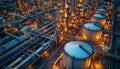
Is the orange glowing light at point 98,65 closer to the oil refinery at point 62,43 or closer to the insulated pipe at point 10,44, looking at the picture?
the oil refinery at point 62,43

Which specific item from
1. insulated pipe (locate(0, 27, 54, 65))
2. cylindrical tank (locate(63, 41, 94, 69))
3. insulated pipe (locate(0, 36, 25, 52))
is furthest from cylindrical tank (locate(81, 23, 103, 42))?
insulated pipe (locate(0, 36, 25, 52))

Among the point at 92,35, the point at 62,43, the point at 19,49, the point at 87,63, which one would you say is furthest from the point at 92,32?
the point at 19,49

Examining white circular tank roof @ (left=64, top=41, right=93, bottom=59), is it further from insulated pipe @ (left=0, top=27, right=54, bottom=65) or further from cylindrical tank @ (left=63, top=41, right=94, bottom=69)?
insulated pipe @ (left=0, top=27, right=54, bottom=65)

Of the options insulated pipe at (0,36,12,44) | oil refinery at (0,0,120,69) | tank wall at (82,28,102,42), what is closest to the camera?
oil refinery at (0,0,120,69)

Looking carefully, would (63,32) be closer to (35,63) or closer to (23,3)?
(35,63)

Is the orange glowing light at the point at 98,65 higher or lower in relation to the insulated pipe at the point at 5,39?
lower

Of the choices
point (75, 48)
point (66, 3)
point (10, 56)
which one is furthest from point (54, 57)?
point (66, 3)

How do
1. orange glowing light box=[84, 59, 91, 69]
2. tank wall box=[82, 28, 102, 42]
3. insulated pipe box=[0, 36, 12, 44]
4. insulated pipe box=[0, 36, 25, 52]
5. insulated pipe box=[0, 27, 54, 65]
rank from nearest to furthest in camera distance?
orange glowing light box=[84, 59, 91, 69], insulated pipe box=[0, 27, 54, 65], insulated pipe box=[0, 36, 25, 52], tank wall box=[82, 28, 102, 42], insulated pipe box=[0, 36, 12, 44]

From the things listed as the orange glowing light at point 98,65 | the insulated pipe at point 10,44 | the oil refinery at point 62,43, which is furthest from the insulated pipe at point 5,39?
the orange glowing light at point 98,65
